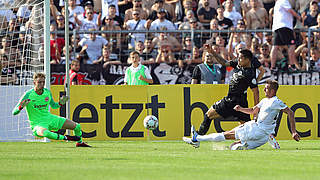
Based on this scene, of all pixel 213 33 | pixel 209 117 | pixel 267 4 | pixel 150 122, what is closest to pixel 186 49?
pixel 213 33

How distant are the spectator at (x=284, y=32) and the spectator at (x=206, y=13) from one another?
2.35 metres

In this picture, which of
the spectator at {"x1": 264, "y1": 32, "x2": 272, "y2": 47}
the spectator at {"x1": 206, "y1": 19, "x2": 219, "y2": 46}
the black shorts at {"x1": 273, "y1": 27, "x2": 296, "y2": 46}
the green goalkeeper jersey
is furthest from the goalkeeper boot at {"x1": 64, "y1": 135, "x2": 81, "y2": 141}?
the spectator at {"x1": 264, "y1": 32, "x2": 272, "y2": 47}

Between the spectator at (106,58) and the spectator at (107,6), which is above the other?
the spectator at (107,6)

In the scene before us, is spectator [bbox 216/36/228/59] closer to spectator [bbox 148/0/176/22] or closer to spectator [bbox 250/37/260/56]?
spectator [bbox 250/37/260/56]

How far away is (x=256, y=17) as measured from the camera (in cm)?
1991

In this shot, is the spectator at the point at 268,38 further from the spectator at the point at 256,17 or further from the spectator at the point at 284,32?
the spectator at the point at 256,17

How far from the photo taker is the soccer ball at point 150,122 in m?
14.6

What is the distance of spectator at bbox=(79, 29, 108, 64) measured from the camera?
18.6 metres

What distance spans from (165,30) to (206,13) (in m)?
2.40

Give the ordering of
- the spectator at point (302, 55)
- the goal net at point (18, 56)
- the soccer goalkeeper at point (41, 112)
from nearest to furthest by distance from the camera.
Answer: the soccer goalkeeper at point (41, 112) → the goal net at point (18, 56) → the spectator at point (302, 55)

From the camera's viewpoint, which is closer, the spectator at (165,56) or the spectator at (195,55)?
the spectator at (195,55)

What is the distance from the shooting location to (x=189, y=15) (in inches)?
779

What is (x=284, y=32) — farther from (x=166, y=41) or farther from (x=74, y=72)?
(x=74, y=72)

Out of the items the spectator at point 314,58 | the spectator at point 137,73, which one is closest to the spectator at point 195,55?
the spectator at point 137,73
